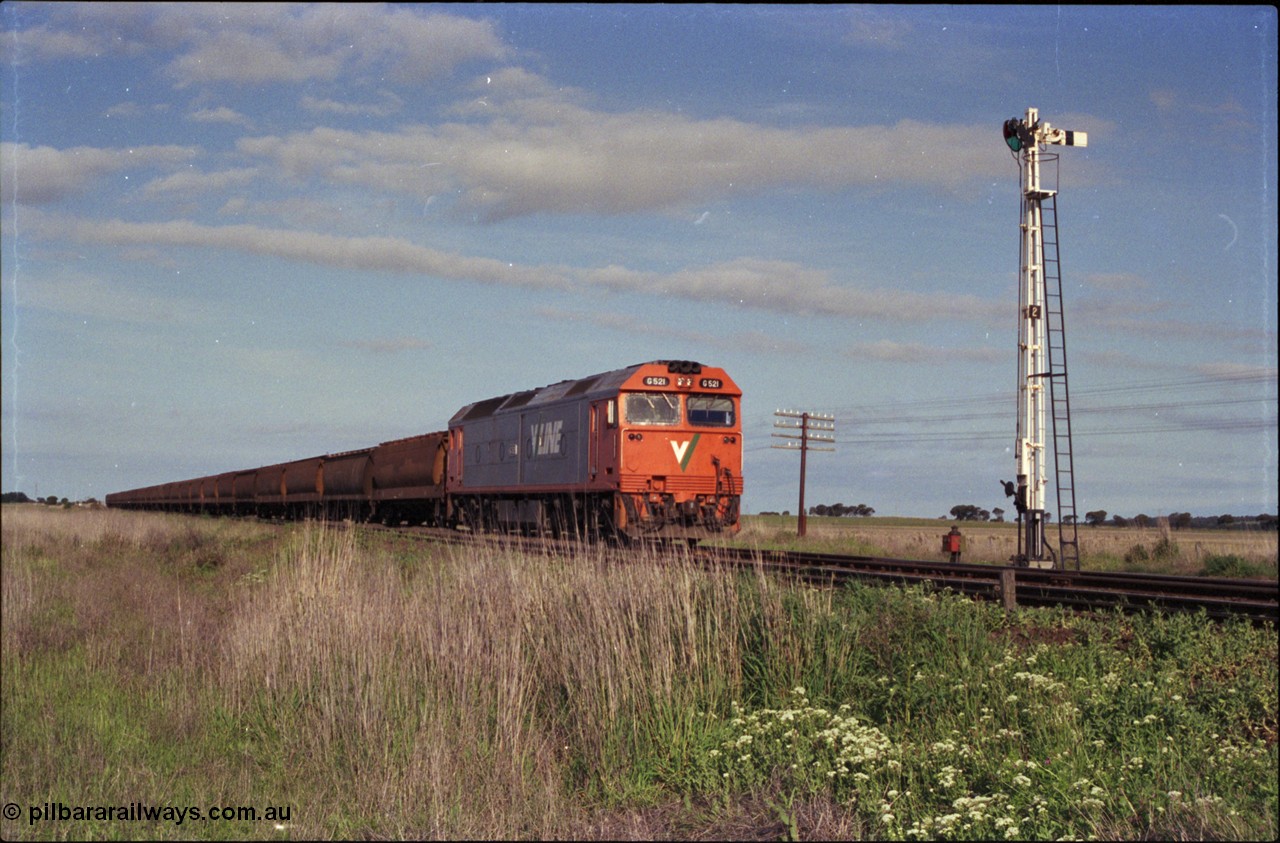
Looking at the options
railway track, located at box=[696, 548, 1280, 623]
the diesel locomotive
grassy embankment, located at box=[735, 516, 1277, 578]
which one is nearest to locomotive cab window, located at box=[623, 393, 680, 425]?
the diesel locomotive

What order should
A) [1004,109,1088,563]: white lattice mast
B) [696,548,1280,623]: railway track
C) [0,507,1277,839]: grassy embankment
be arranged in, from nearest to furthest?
[0,507,1277,839]: grassy embankment < [696,548,1280,623]: railway track < [1004,109,1088,563]: white lattice mast

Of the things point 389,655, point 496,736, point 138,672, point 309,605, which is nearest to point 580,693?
point 496,736

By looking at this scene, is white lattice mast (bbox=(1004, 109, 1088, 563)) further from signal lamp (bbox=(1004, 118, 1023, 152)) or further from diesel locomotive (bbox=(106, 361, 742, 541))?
diesel locomotive (bbox=(106, 361, 742, 541))

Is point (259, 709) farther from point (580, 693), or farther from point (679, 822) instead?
point (679, 822)

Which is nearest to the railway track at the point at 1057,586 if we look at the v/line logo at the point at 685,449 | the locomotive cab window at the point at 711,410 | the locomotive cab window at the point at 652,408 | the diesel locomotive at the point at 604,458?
the diesel locomotive at the point at 604,458

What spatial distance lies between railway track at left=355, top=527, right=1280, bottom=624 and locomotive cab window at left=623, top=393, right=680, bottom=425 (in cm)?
504

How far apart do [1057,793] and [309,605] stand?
7.67 metres

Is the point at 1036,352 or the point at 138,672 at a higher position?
the point at 1036,352

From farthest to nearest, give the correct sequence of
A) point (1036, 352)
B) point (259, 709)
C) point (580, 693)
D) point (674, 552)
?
point (1036, 352) → point (674, 552) → point (259, 709) → point (580, 693)

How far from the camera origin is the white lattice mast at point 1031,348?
20.6 m

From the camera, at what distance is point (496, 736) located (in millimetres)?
8664

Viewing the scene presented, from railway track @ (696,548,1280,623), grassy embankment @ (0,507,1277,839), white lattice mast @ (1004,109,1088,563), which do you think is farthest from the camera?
white lattice mast @ (1004,109,1088,563)

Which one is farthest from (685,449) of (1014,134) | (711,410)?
(1014,134)

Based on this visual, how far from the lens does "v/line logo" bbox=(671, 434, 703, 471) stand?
71.0ft
